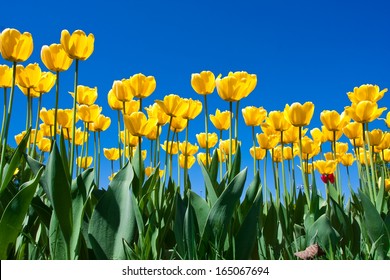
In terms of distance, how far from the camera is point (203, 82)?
10.4ft

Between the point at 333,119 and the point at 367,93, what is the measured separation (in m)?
0.33

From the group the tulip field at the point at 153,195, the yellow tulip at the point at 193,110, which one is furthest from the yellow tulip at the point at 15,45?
the yellow tulip at the point at 193,110

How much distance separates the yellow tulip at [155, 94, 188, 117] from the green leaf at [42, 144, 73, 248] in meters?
0.99

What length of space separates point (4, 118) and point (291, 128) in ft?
7.82

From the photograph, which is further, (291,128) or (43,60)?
(291,128)

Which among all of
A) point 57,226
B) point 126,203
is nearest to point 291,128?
point 126,203

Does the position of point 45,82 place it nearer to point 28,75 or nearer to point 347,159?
point 28,75

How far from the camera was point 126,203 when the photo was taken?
2396 mm

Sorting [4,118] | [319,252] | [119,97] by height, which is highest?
[119,97]

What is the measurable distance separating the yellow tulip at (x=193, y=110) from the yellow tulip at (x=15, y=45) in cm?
119

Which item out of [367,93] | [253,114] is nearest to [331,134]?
[367,93]

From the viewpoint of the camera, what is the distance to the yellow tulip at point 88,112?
339 cm

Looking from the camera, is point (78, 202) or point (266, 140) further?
point (266, 140)
